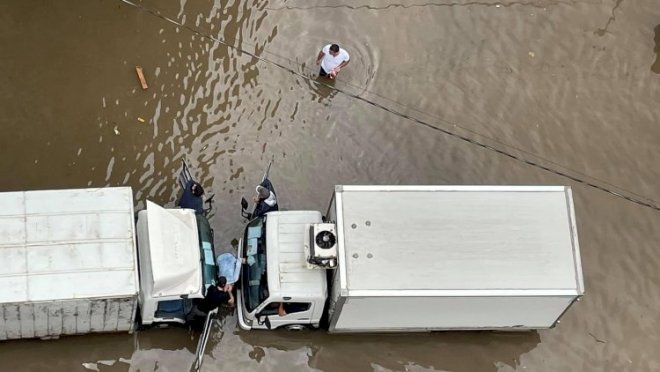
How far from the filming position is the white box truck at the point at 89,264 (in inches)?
422

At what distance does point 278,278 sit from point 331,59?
5043mm

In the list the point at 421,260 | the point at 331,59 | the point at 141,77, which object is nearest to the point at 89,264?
the point at 421,260

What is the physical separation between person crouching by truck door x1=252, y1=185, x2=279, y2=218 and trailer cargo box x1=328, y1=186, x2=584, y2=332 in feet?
4.48

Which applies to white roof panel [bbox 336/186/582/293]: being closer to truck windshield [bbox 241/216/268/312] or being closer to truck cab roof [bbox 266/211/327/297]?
truck cab roof [bbox 266/211/327/297]

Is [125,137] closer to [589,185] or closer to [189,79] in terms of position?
[189,79]

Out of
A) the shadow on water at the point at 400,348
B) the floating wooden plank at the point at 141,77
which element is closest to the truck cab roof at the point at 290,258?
the shadow on water at the point at 400,348

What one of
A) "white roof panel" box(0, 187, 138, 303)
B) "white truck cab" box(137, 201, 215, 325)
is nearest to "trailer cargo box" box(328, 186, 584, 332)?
"white truck cab" box(137, 201, 215, 325)

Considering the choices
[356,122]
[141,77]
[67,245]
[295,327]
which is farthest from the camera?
[356,122]

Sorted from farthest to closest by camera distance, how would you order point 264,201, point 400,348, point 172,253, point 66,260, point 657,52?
point 657,52 < point 400,348 < point 264,201 < point 172,253 < point 66,260

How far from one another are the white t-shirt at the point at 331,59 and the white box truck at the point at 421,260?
3891mm

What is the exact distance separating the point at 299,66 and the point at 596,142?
620cm

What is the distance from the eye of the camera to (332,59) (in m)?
14.8

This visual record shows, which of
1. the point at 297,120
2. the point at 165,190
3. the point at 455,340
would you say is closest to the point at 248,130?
the point at 297,120

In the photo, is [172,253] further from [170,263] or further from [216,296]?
[216,296]
